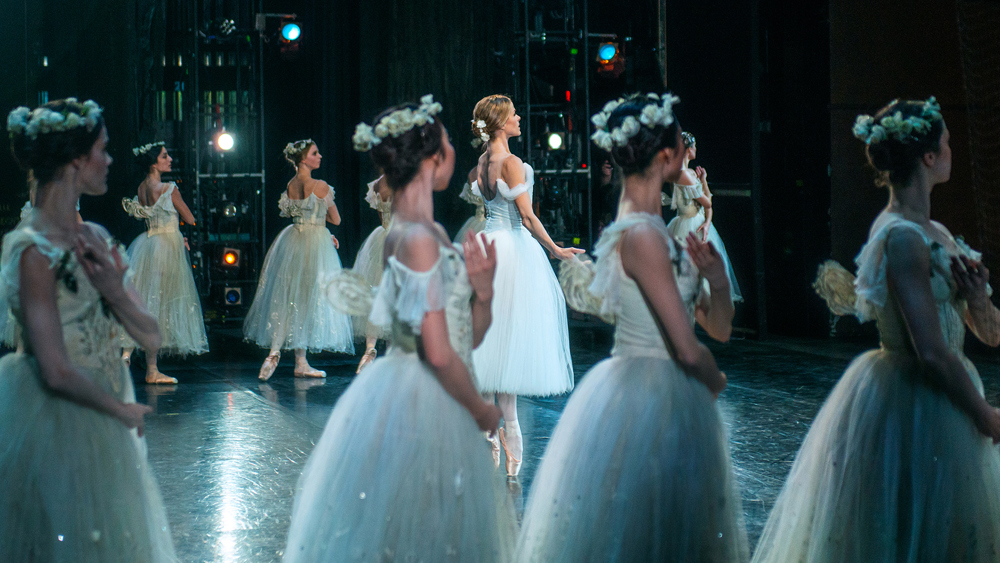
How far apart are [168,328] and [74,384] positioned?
20.0 ft

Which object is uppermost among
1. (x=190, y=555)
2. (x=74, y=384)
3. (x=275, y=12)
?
(x=275, y=12)

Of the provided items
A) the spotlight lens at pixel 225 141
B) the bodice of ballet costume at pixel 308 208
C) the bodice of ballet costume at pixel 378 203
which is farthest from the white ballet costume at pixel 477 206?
the spotlight lens at pixel 225 141

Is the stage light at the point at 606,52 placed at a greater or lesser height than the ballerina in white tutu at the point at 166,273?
greater

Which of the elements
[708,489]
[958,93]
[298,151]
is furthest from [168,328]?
[958,93]

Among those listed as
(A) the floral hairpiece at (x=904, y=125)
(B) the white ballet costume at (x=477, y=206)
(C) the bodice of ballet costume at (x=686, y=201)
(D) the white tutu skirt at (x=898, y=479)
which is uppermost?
(C) the bodice of ballet costume at (x=686, y=201)

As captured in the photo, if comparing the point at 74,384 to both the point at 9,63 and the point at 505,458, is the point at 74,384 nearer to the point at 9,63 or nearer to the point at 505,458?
the point at 505,458

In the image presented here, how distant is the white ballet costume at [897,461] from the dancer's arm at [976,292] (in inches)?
1.1

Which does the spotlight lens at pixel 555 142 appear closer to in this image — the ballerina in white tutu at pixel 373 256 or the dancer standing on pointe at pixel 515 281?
the ballerina in white tutu at pixel 373 256

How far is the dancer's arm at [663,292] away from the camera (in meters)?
2.41

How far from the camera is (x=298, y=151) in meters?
7.66

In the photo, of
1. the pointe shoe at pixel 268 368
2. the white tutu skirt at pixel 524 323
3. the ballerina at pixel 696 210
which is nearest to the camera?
the white tutu skirt at pixel 524 323

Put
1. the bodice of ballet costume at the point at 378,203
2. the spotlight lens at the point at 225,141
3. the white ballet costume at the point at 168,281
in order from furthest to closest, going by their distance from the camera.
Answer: the spotlight lens at the point at 225,141, the white ballet costume at the point at 168,281, the bodice of ballet costume at the point at 378,203

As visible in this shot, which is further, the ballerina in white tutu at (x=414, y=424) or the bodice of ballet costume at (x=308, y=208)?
the bodice of ballet costume at (x=308, y=208)

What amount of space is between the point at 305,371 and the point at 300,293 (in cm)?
60
